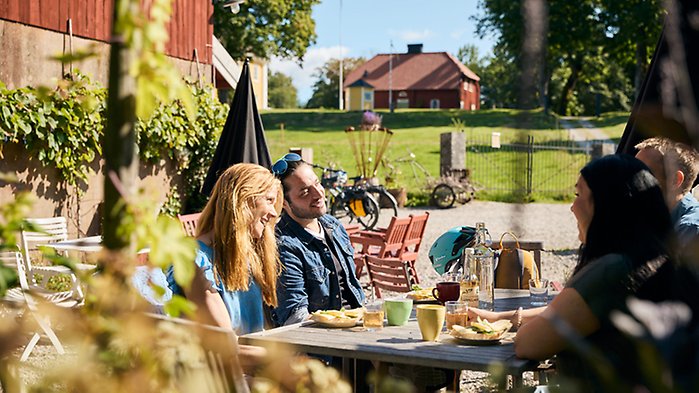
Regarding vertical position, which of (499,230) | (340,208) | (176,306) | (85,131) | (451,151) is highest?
(85,131)

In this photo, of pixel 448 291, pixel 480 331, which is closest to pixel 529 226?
pixel 448 291

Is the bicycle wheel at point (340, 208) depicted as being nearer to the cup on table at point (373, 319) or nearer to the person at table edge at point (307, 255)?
the person at table edge at point (307, 255)

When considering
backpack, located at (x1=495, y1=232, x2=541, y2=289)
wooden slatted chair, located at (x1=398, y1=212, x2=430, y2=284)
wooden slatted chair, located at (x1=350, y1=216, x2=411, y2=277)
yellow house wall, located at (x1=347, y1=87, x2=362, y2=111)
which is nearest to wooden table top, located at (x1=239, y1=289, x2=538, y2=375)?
backpack, located at (x1=495, y1=232, x2=541, y2=289)

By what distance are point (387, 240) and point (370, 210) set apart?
22.1 feet

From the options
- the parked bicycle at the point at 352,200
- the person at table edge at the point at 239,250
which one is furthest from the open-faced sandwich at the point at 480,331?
the parked bicycle at the point at 352,200

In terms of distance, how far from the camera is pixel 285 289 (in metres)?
4.08

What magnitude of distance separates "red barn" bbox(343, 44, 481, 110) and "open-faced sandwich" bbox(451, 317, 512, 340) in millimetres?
63638

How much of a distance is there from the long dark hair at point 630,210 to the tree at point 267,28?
33.6 metres

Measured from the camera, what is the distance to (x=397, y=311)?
3.58 meters

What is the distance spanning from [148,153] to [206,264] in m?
7.55

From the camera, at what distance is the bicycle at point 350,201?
15.7 metres

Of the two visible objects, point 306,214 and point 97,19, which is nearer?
point 306,214

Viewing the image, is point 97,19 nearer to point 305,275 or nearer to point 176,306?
point 305,275

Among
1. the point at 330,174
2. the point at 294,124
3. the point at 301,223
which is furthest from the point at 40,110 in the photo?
the point at 294,124
